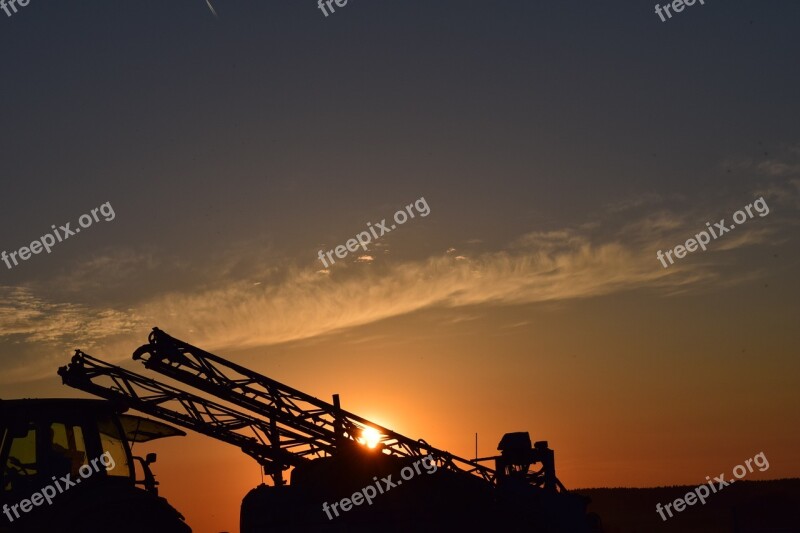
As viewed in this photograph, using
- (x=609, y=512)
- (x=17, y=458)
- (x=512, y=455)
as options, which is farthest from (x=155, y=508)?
(x=609, y=512)

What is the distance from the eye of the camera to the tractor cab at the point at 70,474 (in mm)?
12031

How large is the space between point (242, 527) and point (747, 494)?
260 ft

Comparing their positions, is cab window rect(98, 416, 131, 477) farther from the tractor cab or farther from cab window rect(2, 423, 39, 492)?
cab window rect(2, 423, 39, 492)

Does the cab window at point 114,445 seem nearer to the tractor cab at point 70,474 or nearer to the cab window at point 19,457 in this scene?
the tractor cab at point 70,474

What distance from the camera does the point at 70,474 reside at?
41.1 feet

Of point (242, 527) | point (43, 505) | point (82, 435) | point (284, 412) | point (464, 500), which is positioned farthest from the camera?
point (284, 412)

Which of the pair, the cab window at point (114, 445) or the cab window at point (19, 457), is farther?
the cab window at point (114, 445)

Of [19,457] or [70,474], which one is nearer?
[19,457]

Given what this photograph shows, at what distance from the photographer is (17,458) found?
12203 millimetres

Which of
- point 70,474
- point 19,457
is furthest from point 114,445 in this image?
point 19,457

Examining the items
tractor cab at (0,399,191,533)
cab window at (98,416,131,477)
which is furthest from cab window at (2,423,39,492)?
cab window at (98,416,131,477)

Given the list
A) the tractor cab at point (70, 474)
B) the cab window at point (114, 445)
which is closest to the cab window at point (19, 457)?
the tractor cab at point (70, 474)

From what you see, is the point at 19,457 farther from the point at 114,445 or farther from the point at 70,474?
the point at 114,445

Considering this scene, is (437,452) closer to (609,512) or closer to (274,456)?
(274,456)
